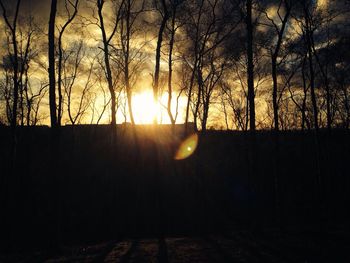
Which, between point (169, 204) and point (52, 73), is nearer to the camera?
point (52, 73)

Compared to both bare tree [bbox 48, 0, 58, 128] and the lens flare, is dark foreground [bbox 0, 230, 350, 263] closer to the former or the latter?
bare tree [bbox 48, 0, 58, 128]

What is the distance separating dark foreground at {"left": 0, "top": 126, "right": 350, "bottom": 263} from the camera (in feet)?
33.6

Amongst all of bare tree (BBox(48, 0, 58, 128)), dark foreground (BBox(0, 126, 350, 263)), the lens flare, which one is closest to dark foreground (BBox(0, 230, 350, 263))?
dark foreground (BBox(0, 126, 350, 263))

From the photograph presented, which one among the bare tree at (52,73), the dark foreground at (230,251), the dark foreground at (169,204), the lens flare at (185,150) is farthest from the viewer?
the lens flare at (185,150)

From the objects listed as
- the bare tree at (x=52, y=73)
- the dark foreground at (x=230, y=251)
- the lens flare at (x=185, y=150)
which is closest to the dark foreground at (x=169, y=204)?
the dark foreground at (x=230, y=251)

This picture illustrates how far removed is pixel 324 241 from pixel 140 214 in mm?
13205

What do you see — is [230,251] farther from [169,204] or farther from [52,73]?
[169,204]

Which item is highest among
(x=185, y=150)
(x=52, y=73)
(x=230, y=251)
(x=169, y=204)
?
(x=52, y=73)

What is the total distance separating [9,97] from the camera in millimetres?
30344

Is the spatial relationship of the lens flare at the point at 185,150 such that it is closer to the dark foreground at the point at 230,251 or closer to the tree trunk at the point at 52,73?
the dark foreground at the point at 230,251

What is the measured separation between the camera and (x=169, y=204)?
22.7 m

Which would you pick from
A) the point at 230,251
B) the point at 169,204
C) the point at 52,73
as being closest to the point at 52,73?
the point at 52,73

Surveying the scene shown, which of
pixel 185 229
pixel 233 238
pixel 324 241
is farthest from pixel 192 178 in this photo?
pixel 324 241

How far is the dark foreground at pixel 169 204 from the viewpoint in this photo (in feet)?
33.6
